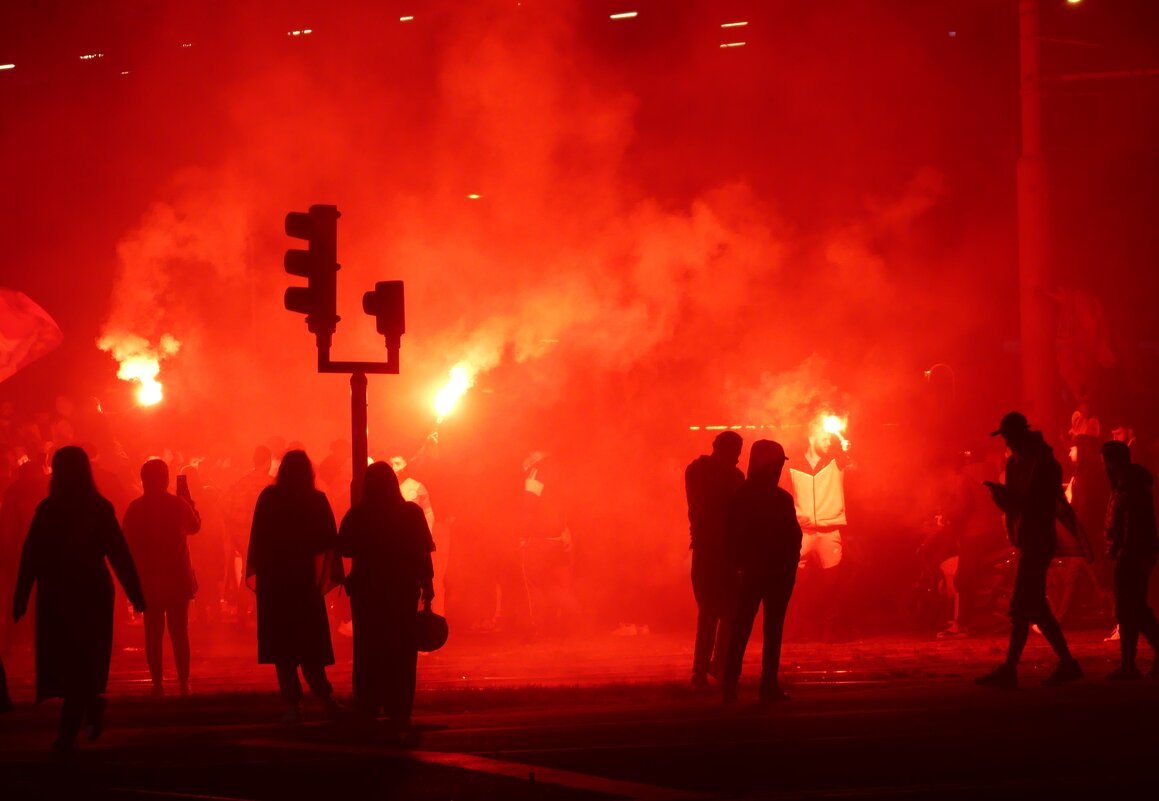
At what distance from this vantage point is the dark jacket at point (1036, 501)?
11.1 m

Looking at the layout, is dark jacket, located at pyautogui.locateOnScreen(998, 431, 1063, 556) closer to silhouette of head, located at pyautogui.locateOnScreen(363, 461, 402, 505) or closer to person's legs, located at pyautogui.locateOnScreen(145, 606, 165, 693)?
silhouette of head, located at pyautogui.locateOnScreen(363, 461, 402, 505)

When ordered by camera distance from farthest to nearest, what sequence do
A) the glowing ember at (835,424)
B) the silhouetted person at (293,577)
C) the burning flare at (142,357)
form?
the burning flare at (142,357), the glowing ember at (835,424), the silhouetted person at (293,577)

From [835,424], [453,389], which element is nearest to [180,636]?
[835,424]

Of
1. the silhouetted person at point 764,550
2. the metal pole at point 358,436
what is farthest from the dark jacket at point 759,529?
the metal pole at point 358,436

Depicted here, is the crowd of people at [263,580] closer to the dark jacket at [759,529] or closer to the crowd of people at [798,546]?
the dark jacket at [759,529]

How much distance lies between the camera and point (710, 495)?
11672 millimetres

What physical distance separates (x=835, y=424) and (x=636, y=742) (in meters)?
7.99

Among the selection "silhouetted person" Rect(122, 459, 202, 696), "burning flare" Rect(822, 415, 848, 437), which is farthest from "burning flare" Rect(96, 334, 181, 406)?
"silhouetted person" Rect(122, 459, 202, 696)

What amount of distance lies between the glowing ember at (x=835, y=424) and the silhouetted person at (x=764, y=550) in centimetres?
585

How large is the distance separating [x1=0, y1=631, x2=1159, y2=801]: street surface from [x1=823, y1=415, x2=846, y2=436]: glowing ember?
3.57m

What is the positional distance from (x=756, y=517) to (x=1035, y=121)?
7.32 metres

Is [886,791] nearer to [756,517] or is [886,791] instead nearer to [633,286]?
[756,517]

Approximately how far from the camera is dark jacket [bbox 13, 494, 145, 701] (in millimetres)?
9305

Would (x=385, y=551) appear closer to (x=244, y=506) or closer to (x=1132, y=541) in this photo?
(x=1132, y=541)
